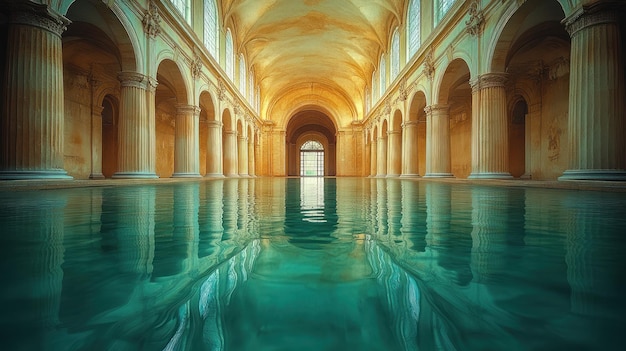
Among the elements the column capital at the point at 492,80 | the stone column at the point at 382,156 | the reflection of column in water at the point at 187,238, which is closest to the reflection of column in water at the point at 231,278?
the reflection of column in water at the point at 187,238

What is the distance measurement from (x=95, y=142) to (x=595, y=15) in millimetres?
16754

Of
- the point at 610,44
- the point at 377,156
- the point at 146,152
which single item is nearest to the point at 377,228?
the point at 610,44

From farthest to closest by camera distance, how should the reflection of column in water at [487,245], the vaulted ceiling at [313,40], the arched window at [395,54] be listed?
the vaulted ceiling at [313,40] → the arched window at [395,54] → the reflection of column in water at [487,245]

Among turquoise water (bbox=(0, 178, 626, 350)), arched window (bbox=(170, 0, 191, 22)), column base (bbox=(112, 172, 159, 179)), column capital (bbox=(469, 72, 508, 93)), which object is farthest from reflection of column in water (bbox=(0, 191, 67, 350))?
arched window (bbox=(170, 0, 191, 22))

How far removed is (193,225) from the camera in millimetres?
2010

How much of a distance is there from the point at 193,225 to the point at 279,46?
2584 cm

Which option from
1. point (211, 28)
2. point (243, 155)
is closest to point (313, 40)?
point (211, 28)

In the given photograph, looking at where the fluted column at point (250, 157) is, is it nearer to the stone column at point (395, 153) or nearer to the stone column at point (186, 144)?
the stone column at point (395, 153)

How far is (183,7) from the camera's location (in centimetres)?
1367

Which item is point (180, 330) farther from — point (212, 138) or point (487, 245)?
point (212, 138)

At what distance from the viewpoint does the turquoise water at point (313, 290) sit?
24.5 inches

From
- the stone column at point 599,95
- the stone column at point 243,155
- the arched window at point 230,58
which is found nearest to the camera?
the stone column at point 599,95

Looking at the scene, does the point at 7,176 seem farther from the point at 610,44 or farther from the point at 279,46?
the point at 279,46

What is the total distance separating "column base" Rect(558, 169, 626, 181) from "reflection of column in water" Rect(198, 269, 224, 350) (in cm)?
781
